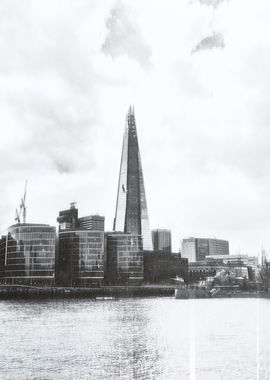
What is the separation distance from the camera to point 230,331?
65500mm

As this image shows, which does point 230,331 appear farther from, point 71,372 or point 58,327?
point 71,372

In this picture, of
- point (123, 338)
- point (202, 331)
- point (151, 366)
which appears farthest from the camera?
point (202, 331)

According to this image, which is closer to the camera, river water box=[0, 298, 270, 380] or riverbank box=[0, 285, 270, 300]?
river water box=[0, 298, 270, 380]

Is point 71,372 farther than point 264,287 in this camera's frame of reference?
No

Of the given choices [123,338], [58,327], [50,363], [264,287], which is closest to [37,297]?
[264,287]

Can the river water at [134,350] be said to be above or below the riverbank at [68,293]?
below

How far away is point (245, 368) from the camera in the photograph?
39625mm

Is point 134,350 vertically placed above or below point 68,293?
below

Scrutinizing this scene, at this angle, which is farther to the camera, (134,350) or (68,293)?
(68,293)

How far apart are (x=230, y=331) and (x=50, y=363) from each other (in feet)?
102

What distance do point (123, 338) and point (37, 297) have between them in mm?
133267

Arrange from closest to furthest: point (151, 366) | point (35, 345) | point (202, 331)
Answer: point (151, 366) → point (35, 345) → point (202, 331)

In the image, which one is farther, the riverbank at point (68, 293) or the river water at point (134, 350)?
the riverbank at point (68, 293)

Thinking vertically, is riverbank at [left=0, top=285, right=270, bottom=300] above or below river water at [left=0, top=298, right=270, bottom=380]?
above
